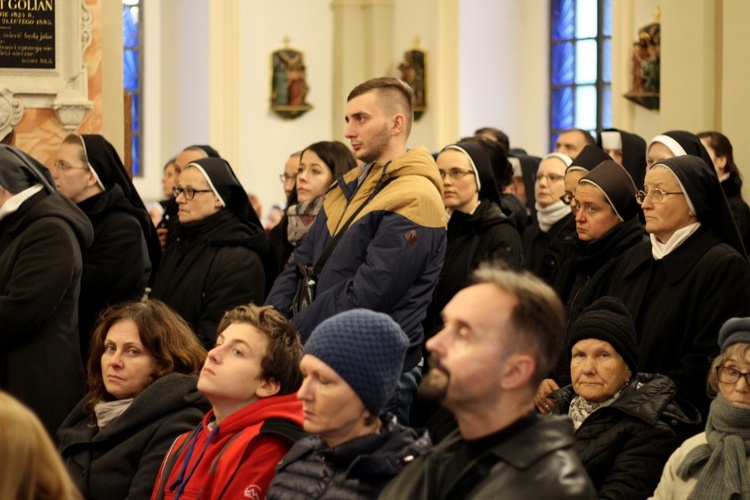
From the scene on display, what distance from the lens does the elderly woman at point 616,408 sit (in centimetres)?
443

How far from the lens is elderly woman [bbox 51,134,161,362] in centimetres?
654

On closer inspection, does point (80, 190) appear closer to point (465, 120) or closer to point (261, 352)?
→ point (261, 352)

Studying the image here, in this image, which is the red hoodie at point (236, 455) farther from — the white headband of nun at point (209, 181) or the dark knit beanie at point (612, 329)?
the white headband of nun at point (209, 181)

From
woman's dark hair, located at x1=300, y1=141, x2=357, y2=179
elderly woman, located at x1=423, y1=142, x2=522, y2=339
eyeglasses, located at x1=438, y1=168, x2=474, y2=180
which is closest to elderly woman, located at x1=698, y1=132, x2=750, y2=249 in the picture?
elderly woman, located at x1=423, y1=142, x2=522, y2=339

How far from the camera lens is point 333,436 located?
137 inches

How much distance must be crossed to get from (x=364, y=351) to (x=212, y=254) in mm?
3196

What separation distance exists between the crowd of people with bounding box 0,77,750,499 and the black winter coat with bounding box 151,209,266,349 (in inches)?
0.5

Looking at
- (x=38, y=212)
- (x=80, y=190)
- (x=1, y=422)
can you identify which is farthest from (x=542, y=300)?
(x=80, y=190)

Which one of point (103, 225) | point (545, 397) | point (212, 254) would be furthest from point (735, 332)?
point (103, 225)

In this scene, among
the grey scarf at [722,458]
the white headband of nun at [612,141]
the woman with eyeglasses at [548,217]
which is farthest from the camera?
the white headband of nun at [612,141]

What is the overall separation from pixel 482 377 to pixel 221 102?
1501 cm

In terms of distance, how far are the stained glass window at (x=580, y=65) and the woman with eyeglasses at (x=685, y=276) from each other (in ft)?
35.8

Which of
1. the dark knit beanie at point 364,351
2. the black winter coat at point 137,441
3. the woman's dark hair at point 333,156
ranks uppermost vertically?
the woman's dark hair at point 333,156

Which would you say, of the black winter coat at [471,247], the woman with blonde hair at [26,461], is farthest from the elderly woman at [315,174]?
the woman with blonde hair at [26,461]
